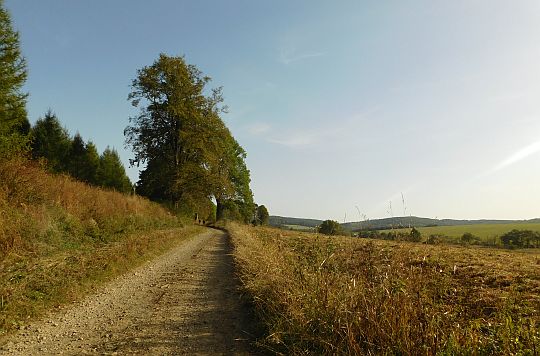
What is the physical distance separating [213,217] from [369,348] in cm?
5859

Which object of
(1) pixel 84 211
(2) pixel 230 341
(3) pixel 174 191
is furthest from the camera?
(3) pixel 174 191

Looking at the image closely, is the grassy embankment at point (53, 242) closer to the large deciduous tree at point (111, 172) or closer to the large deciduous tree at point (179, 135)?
the large deciduous tree at point (179, 135)

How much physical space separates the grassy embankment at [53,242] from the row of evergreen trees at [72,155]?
63.2 ft

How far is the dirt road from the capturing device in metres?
5.31

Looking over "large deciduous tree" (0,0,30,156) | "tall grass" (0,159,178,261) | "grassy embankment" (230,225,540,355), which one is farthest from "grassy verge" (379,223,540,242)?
"large deciduous tree" (0,0,30,156)

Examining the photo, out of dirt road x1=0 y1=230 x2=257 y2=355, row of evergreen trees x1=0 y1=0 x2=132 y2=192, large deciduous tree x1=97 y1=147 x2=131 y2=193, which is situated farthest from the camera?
large deciduous tree x1=97 y1=147 x2=131 y2=193

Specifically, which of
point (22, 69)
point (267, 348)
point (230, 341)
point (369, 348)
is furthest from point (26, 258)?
point (22, 69)

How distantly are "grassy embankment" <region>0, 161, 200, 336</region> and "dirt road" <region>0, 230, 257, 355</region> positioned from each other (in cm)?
52

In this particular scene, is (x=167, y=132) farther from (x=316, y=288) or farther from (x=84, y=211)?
(x=316, y=288)

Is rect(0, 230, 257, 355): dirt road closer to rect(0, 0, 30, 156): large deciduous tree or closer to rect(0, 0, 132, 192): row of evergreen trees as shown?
rect(0, 0, 132, 192): row of evergreen trees

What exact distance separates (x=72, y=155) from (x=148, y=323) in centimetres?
4232

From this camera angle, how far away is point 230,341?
18.7ft

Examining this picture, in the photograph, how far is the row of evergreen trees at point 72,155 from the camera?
37.4 m

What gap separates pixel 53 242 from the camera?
11.4 meters
